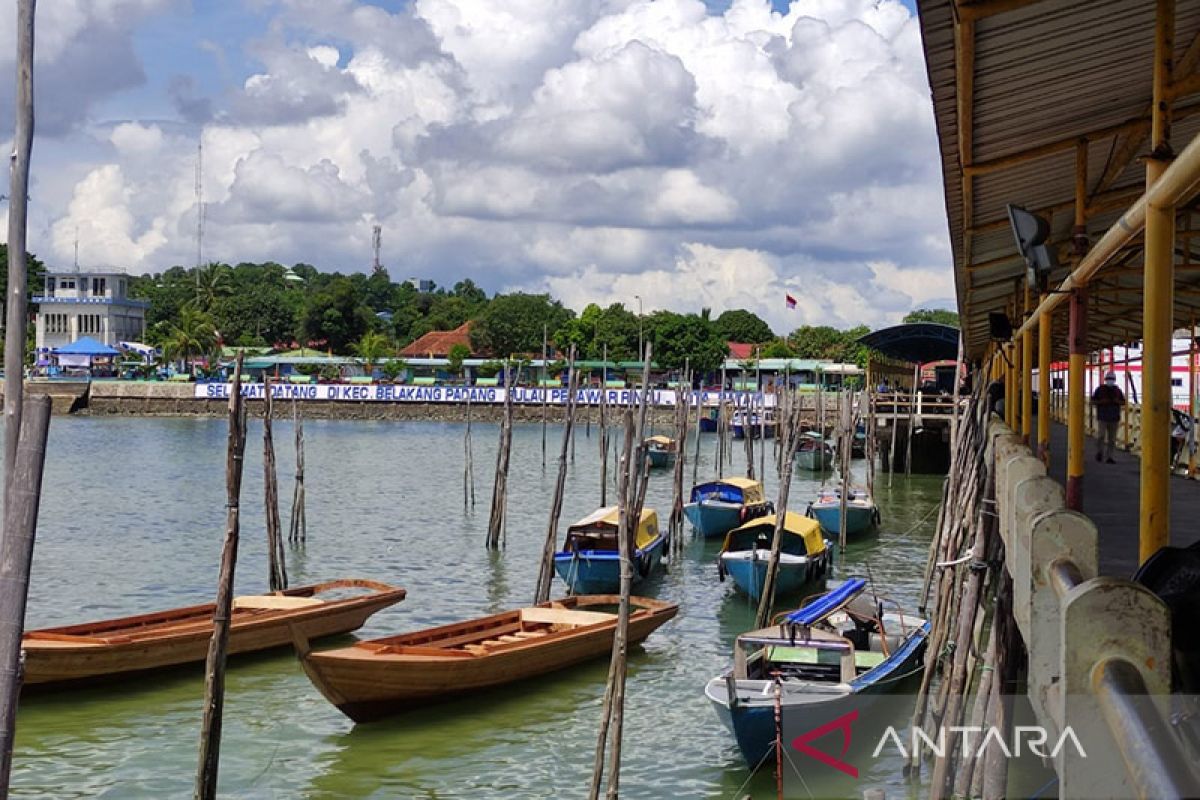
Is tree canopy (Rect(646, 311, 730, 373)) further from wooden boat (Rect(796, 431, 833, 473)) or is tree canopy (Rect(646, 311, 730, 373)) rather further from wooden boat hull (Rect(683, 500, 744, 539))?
wooden boat hull (Rect(683, 500, 744, 539))

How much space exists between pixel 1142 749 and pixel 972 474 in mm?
11192

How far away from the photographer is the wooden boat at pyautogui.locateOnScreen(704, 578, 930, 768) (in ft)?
43.8

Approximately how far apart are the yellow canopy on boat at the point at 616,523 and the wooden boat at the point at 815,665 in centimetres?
839

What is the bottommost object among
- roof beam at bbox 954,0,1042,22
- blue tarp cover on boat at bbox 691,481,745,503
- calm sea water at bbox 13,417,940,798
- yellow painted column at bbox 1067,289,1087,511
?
calm sea water at bbox 13,417,940,798

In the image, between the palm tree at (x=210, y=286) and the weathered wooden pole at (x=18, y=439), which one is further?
the palm tree at (x=210, y=286)

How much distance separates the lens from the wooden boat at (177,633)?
16.2m

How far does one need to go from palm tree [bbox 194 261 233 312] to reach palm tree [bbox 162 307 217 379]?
4865 millimetres

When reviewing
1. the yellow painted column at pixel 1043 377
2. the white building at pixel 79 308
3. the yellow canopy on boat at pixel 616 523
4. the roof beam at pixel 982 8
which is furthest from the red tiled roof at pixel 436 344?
the roof beam at pixel 982 8

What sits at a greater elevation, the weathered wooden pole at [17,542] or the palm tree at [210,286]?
the palm tree at [210,286]

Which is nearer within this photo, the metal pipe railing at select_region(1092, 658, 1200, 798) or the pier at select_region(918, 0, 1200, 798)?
the metal pipe railing at select_region(1092, 658, 1200, 798)

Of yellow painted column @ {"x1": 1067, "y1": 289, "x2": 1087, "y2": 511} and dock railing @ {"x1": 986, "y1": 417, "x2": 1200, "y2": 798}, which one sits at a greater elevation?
yellow painted column @ {"x1": 1067, "y1": 289, "x2": 1087, "y2": 511}

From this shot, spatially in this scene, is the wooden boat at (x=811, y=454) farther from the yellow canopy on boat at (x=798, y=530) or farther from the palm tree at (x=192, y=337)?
the palm tree at (x=192, y=337)

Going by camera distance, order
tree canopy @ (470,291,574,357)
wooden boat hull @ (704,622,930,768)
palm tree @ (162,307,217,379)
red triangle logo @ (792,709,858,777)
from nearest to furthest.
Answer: wooden boat hull @ (704,622,930,768) < red triangle logo @ (792,709,858,777) < palm tree @ (162,307,217,379) < tree canopy @ (470,291,574,357)

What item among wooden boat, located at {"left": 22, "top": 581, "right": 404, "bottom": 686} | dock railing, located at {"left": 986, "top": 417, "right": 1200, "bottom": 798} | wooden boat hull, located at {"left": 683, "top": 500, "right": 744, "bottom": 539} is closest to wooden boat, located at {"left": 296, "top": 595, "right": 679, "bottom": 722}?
wooden boat, located at {"left": 22, "top": 581, "right": 404, "bottom": 686}
